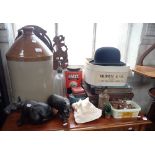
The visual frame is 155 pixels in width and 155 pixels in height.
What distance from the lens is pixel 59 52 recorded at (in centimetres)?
132

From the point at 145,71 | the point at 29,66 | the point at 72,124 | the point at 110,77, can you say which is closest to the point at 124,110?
the point at 110,77

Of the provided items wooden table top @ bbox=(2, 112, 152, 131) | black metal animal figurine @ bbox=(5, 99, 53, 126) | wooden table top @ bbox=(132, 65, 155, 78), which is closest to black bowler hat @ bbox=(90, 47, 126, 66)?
wooden table top @ bbox=(132, 65, 155, 78)

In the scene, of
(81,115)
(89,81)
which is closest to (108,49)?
(89,81)

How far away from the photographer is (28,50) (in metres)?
0.89

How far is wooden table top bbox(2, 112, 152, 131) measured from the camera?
2.83 ft

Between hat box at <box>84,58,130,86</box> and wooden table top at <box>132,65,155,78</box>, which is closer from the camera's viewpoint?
hat box at <box>84,58,130,86</box>

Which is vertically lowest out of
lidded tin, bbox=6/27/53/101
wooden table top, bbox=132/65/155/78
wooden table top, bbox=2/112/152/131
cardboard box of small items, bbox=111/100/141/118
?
wooden table top, bbox=2/112/152/131

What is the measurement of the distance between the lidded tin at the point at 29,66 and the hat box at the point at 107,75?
1.02ft

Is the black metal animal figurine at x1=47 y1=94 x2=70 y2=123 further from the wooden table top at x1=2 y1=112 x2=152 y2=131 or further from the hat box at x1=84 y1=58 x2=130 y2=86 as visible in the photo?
the hat box at x1=84 y1=58 x2=130 y2=86

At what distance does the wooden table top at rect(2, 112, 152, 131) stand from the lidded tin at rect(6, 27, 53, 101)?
18cm

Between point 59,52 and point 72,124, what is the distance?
0.67 metres

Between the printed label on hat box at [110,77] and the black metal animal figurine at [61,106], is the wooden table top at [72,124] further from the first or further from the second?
the printed label on hat box at [110,77]

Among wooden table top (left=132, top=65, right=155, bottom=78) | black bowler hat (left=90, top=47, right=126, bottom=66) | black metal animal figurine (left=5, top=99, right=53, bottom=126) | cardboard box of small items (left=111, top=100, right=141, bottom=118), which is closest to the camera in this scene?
black metal animal figurine (left=5, top=99, right=53, bottom=126)

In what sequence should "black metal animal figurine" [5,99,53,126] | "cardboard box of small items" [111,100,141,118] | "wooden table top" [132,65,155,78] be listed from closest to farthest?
1. "black metal animal figurine" [5,99,53,126]
2. "cardboard box of small items" [111,100,141,118]
3. "wooden table top" [132,65,155,78]
